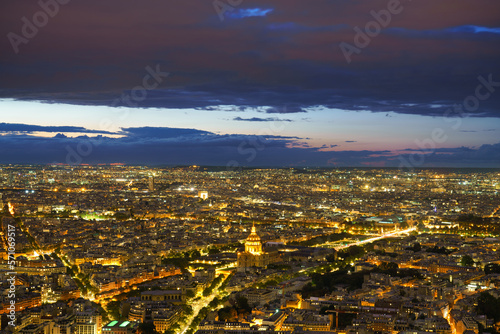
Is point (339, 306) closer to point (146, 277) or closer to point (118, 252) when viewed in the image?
point (146, 277)

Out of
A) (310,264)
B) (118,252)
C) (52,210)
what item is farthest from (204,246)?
(52,210)

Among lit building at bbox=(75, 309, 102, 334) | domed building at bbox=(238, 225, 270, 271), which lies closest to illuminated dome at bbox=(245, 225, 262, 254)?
domed building at bbox=(238, 225, 270, 271)

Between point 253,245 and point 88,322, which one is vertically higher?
point 253,245

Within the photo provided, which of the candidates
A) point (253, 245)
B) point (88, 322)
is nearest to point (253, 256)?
point (253, 245)

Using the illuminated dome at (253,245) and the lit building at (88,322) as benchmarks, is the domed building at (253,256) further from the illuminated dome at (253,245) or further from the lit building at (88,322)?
the lit building at (88,322)

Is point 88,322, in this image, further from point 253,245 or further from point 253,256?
point 253,245

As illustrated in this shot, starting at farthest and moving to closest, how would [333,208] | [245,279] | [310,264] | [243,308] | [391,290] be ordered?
[333,208] → [310,264] → [245,279] → [391,290] → [243,308]

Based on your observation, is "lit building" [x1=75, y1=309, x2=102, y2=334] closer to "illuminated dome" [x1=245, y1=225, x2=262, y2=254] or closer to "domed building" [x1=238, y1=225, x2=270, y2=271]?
"domed building" [x1=238, y1=225, x2=270, y2=271]

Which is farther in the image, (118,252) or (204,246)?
(204,246)
